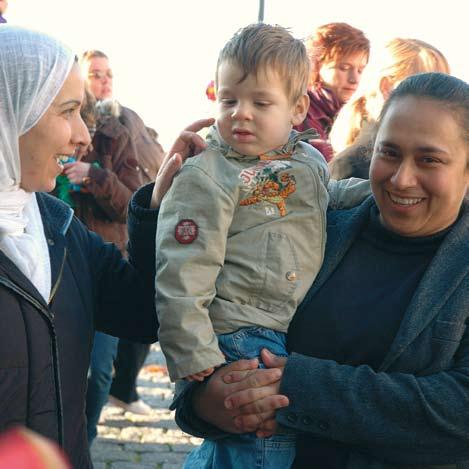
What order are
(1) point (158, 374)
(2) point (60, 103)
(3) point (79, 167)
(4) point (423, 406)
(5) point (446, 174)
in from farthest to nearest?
(1) point (158, 374)
(3) point (79, 167)
(2) point (60, 103)
(5) point (446, 174)
(4) point (423, 406)

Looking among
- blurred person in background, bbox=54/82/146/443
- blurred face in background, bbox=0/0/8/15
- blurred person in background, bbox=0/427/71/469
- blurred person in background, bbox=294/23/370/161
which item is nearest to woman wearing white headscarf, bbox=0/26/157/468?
blurred person in background, bbox=0/427/71/469

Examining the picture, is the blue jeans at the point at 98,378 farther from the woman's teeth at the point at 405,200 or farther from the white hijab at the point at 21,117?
the woman's teeth at the point at 405,200

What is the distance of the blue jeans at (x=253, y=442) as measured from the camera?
222 cm

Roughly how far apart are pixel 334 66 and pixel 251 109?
8.32 feet

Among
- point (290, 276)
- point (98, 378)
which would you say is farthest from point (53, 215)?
point (98, 378)

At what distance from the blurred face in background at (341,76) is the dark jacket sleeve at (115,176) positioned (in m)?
1.74

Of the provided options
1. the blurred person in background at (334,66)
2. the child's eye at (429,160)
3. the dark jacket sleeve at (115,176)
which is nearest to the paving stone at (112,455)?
the dark jacket sleeve at (115,176)

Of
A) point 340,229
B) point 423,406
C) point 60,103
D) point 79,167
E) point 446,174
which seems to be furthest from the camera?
point 79,167

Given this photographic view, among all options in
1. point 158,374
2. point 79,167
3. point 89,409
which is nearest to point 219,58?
point 79,167

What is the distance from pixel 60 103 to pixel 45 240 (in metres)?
0.44

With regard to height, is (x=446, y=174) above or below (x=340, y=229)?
above

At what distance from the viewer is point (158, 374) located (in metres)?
7.97

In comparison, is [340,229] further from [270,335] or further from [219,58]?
[219,58]

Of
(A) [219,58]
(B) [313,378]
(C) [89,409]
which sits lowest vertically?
(C) [89,409]
